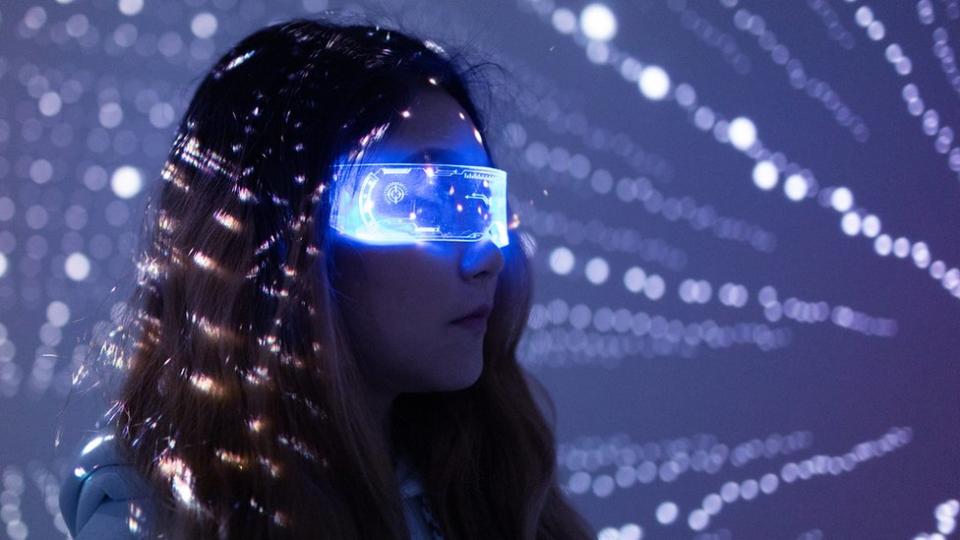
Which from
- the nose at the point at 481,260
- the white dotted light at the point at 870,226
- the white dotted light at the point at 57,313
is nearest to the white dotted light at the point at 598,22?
the white dotted light at the point at 870,226

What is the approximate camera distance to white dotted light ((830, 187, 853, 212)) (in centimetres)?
193

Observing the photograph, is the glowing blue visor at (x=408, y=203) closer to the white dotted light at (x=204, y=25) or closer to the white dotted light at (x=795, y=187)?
the white dotted light at (x=204, y=25)

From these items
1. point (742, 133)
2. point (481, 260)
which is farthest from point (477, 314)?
point (742, 133)

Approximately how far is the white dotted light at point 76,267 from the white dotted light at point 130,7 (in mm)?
418

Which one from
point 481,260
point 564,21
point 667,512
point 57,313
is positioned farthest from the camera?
point 667,512

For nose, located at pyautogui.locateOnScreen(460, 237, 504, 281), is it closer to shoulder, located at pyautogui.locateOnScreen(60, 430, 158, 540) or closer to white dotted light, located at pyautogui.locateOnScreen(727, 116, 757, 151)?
shoulder, located at pyautogui.locateOnScreen(60, 430, 158, 540)

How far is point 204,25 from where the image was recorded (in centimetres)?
152

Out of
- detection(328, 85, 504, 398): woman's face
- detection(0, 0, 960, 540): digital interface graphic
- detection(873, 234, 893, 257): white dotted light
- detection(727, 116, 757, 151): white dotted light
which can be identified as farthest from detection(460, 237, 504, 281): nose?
detection(873, 234, 893, 257): white dotted light

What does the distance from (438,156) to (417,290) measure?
0.51ft

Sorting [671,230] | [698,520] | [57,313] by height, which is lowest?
[698,520]

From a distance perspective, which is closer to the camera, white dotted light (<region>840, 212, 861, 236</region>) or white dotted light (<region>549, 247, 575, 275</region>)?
white dotted light (<region>549, 247, 575, 275</region>)

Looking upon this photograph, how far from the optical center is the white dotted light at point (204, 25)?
1.51 meters

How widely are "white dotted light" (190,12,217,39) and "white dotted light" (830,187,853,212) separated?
52.1 inches

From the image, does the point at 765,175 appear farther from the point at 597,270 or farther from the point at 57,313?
the point at 57,313
